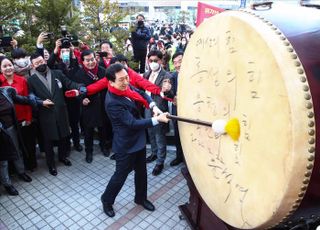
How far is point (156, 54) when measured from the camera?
427 cm

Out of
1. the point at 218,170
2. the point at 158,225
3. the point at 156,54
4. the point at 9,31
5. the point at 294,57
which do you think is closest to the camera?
the point at 294,57

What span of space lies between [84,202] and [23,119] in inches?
54.6

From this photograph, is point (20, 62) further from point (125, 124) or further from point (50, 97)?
point (125, 124)

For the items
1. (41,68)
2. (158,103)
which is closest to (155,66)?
(158,103)

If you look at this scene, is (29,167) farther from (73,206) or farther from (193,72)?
(193,72)

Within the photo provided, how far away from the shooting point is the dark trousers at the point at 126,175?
10.3 ft

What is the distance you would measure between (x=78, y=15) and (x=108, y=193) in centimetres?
415

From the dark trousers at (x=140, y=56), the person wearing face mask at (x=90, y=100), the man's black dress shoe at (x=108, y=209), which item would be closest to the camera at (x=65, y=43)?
the person wearing face mask at (x=90, y=100)

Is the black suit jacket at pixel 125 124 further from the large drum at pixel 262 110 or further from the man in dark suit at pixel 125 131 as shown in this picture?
the large drum at pixel 262 110

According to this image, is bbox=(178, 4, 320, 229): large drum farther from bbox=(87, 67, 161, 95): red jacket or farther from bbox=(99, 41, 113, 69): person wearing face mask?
bbox=(99, 41, 113, 69): person wearing face mask

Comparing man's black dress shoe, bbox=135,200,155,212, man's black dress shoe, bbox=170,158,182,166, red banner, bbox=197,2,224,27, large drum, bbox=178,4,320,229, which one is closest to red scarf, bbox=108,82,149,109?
large drum, bbox=178,4,320,229

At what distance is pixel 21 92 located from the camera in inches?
154

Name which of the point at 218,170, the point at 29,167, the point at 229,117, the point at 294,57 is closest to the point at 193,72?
the point at 229,117

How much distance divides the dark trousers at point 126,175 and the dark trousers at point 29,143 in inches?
60.6
